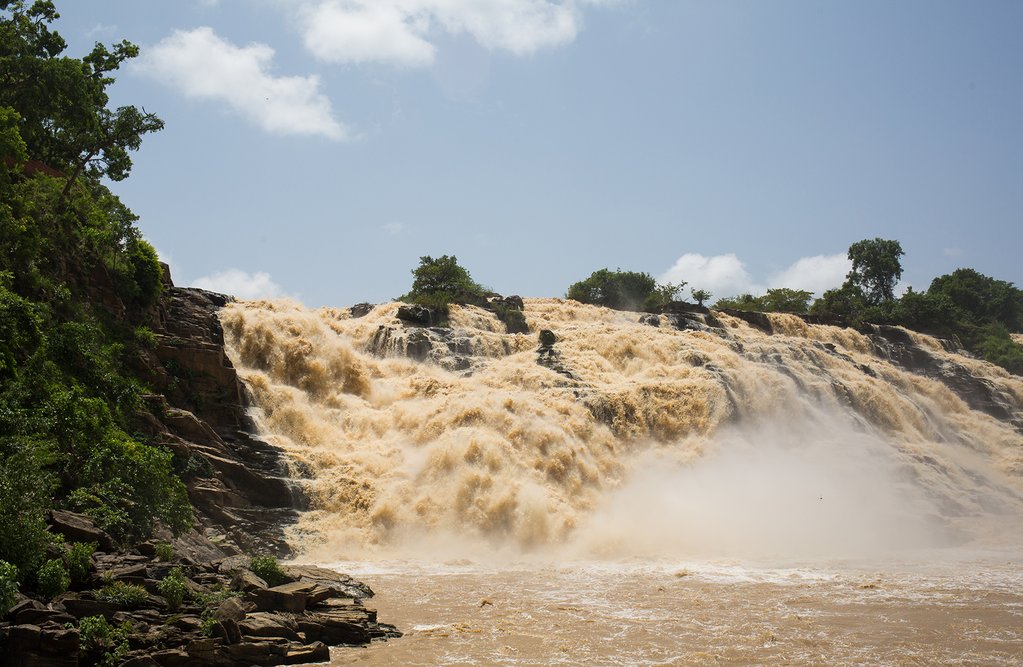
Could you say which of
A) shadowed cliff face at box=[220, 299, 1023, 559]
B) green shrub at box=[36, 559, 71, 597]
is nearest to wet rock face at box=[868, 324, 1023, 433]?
shadowed cliff face at box=[220, 299, 1023, 559]

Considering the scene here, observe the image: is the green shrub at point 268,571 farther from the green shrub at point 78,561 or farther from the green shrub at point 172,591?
the green shrub at point 78,561

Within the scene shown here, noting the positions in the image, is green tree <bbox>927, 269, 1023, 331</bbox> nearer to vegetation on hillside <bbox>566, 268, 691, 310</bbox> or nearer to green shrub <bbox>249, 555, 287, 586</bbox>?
vegetation on hillside <bbox>566, 268, 691, 310</bbox>

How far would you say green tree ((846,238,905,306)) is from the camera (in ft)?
240

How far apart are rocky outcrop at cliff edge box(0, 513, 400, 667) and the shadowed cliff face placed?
847cm

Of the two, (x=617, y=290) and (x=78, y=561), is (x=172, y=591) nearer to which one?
(x=78, y=561)

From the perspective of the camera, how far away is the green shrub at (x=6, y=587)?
850cm

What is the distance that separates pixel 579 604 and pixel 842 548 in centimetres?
1250

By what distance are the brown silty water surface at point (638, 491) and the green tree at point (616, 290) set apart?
22860mm

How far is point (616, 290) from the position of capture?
63781 mm

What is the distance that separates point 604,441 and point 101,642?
1976cm

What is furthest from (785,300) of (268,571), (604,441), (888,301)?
(268,571)

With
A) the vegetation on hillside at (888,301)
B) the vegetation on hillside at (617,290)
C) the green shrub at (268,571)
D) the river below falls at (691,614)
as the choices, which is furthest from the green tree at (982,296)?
the green shrub at (268,571)

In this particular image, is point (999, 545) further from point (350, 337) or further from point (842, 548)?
point (350, 337)

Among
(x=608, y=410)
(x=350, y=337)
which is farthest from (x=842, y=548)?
(x=350, y=337)
